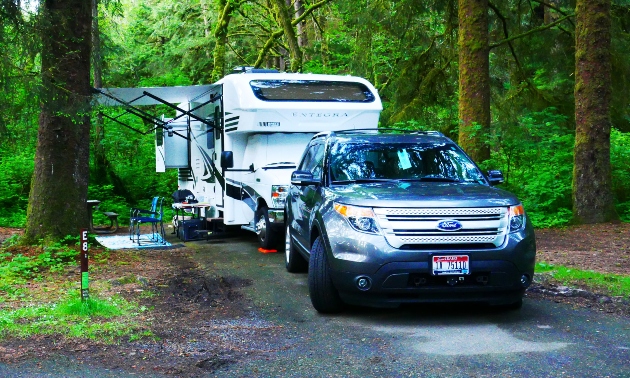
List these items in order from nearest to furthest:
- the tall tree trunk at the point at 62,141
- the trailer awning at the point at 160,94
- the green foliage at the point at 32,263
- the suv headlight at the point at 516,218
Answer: the suv headlight at the point at 516,218
the green foliage at the point at 32,263
the tall tree trunk at the point at 62,141
the trailer awning at the point at 160,94

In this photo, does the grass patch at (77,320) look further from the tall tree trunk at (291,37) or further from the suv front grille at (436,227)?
the tall tree trunk at (291,37)

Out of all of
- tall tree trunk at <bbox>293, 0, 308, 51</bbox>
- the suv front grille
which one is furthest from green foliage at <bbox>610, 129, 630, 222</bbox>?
tall tree trunk at <bbox>293, 0, 308, 51</bbox>

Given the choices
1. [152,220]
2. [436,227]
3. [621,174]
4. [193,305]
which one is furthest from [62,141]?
[621,174]

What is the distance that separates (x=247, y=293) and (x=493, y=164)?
8145 millimetres

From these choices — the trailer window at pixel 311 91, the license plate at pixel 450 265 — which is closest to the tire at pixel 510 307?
the license plate at pixel 450 265

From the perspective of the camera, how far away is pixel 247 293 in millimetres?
8844

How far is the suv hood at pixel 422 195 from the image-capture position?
6875 millimetres

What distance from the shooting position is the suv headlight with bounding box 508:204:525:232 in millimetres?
6984

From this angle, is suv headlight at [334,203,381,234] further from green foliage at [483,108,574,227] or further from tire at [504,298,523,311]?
green foliage at [483,108,574,227]

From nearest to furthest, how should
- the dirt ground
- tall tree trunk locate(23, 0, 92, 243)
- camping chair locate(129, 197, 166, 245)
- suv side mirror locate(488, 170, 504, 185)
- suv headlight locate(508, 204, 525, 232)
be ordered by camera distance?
the dirt ground, suv headlight locate(508, 204, 525, 232), suv side mirror locate(488, 170, 504, 185), tall tree trunk locate(23, 0, 92, 243), camping chair locate(129, 197, 166, 245)

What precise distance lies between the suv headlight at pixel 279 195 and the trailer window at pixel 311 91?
1841 mm

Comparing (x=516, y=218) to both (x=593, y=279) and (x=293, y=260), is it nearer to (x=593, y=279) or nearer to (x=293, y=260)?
(x=593, y=279)

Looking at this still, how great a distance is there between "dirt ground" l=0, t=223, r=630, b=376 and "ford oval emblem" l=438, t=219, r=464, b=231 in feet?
5.99

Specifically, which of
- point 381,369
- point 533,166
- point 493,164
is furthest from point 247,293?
point 533,166
